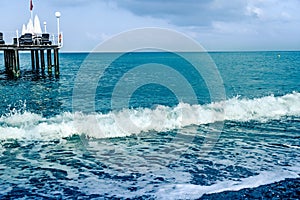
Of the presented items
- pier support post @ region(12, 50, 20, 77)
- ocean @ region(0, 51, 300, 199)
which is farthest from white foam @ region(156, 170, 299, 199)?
pier support post @ region(12, 50, 20, 77)

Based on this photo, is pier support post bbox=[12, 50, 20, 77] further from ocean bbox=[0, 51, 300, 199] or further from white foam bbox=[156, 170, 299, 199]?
white foam bbox=[156, 170, 299, 199]

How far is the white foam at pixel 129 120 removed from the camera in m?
13.5

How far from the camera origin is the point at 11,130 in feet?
43.2

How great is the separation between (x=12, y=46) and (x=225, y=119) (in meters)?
25.0

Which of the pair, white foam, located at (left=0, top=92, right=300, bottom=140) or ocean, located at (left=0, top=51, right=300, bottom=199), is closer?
ocean, located at (left=0, top=51, right=300, bottom=199)

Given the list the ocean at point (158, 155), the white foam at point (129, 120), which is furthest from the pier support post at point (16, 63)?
the white foam at point (129, 120)

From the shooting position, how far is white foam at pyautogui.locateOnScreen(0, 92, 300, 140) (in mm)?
13539

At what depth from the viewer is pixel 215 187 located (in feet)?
25.8

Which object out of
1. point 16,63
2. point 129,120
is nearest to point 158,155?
point 129,120

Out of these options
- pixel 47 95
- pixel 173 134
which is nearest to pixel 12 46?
pixel 47 95

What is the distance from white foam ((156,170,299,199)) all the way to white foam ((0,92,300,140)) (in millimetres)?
5956

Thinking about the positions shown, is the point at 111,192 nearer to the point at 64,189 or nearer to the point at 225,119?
the point at 64,189

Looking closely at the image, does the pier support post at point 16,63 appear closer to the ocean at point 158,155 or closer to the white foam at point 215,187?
the ocean at point 158,155

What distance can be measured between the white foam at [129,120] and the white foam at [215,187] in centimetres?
596
